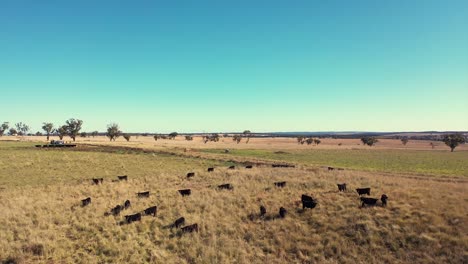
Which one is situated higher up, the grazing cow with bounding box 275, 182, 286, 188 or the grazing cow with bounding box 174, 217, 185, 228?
the grazing cow with bounding box 275, 182, 286, 188

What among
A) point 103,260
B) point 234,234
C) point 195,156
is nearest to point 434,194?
point 234,234

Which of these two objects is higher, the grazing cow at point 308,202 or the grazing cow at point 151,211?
the grazing cow at point 308,202

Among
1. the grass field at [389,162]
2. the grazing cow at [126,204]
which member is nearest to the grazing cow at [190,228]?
the grazing cow at [126,204]

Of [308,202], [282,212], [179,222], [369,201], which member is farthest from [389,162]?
[179,222]

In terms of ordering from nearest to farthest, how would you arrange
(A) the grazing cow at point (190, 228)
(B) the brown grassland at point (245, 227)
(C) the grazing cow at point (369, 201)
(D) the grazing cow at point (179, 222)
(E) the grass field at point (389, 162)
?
(B) the brown grassland at point (245, 227) < (A) the grazing cow at point (190, 228) < (D) the grazing cow at point (179, 222) < (C) the grazing cow at point (369, 201) < (E) the grass field at point (389, 162)

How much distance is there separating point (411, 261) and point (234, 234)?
9025mm

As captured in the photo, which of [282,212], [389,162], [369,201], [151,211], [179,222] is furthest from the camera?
[389,162]

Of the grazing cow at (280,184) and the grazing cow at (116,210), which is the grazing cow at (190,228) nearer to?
the grazing cow at (116,210)

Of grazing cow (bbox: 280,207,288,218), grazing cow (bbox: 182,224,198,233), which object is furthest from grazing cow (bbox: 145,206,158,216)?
grazing cow (bbox: 280,207,288,218)

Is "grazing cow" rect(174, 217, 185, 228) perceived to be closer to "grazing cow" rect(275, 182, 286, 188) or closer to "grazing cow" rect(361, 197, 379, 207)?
"grazing cow" rect(275, 182, 286, 188)

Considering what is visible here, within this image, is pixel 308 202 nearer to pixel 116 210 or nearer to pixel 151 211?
pixel 151 211

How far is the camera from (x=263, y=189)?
92.4 feet

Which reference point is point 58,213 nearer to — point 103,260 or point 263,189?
point 103,260

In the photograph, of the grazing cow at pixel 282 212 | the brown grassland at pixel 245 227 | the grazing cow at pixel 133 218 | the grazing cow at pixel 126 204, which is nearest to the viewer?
the brown grassland at pixel 245 227
